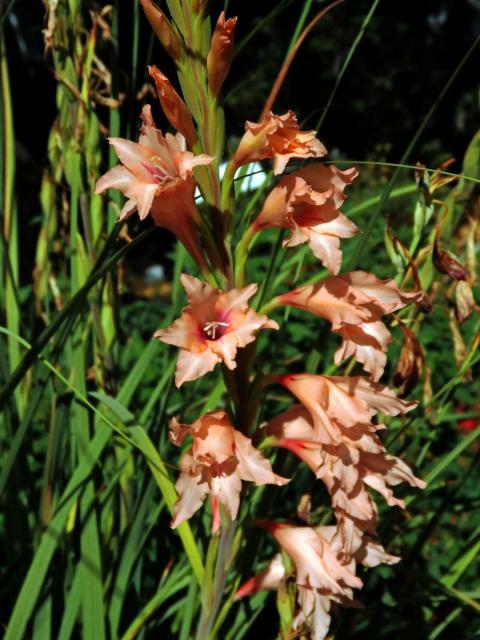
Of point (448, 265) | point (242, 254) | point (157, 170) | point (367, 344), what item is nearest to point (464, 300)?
point (448, 265)

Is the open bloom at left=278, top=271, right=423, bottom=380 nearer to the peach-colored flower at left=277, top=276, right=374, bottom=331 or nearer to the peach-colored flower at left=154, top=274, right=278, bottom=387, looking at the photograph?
the peach-colored flower at left=277, top=276, right=374, bottom=331

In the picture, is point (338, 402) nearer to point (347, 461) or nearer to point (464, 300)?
point (347, 461)

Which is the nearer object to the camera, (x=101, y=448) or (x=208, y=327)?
(x=208, y=327)

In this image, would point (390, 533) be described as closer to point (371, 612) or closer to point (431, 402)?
point (371, 612)

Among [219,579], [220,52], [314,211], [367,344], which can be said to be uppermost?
A: [220,52]

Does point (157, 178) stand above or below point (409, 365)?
above

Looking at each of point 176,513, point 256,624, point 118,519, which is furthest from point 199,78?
point 256,624
